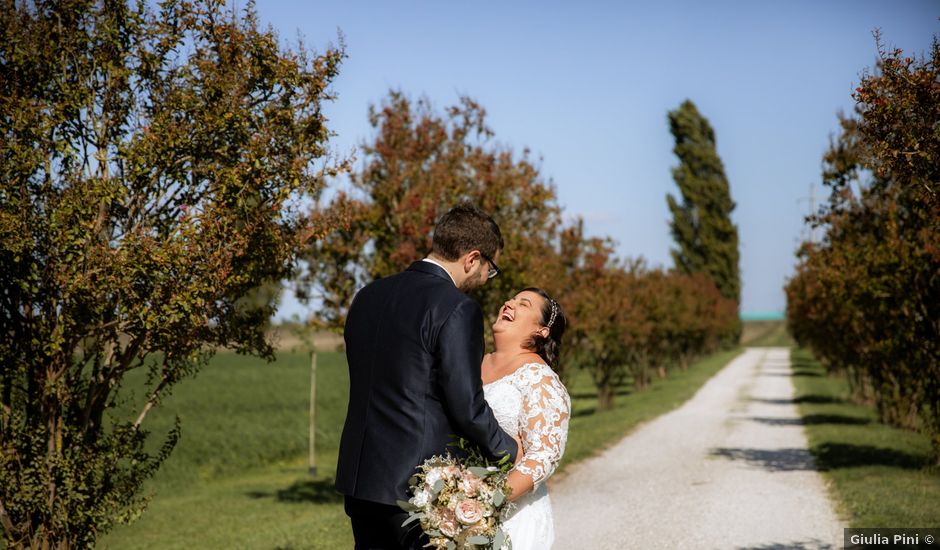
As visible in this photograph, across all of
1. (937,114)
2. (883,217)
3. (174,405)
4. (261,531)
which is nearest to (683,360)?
(174,405)

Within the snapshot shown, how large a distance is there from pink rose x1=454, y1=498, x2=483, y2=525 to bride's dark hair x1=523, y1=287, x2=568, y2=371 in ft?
3.50

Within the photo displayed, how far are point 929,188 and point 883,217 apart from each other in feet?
31.7

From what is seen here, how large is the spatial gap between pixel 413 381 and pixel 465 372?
Answer: 225 millimetres

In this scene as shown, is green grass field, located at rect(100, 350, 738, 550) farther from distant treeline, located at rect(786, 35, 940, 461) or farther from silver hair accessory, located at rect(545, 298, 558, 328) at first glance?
distant treeline, located at rect(786, 35, 940, 461)

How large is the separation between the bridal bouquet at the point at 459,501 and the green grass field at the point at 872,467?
6774mm

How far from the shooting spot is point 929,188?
4.93 m

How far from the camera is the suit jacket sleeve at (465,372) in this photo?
3.42m

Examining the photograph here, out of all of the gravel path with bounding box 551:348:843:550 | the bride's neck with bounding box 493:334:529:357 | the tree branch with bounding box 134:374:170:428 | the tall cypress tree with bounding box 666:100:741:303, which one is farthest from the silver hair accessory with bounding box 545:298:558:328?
the tall cypress tree with bounding box 666:100:741:303

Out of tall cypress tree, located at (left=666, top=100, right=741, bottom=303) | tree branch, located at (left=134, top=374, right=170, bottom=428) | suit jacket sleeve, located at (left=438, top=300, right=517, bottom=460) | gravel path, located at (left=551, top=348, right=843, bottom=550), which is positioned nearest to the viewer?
suit jacket sleeve, located at (left=438, top=300, right=517, bottom=460)

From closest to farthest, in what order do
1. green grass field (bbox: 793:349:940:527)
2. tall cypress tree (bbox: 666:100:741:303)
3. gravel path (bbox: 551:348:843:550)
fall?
gravel path (bbox: 551:348:843:550) < green grass field (bbox: 793:349:940:527) < tall cypress tree (bbox: 666:100:741:303)

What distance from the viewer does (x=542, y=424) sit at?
13.0 ft

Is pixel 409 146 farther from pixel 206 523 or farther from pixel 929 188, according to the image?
pixel 929 188

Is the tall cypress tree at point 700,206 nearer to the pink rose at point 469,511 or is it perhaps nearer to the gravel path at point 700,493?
the gravel path at point 700,493

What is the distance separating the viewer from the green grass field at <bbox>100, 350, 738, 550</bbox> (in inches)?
460
